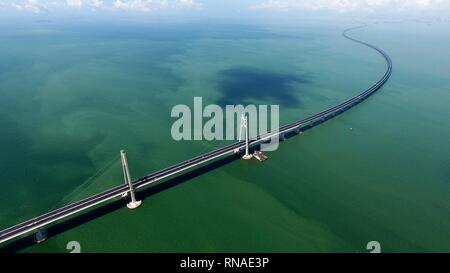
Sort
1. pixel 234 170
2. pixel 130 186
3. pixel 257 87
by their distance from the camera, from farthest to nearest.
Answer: pixel 257 87, pixel 234 170, pixel 130 186

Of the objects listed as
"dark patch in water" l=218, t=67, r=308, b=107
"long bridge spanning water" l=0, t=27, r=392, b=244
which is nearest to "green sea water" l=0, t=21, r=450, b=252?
"dark patch in water" l=218, t=67, r=308, b=107

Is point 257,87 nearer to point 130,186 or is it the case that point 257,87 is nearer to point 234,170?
point 234,170

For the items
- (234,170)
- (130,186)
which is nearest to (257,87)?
(234,170)

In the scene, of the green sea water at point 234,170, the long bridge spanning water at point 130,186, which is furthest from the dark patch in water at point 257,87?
the long bridge spanning water at point 130,186

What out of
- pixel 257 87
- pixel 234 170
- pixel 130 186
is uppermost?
pixel 257 87

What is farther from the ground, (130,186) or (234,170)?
(130,186)

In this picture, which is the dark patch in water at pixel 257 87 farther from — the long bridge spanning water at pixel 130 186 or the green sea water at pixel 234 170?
the long bridge spanning water at pixel 130 186

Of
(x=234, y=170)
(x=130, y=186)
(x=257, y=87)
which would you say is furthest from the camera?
(x=257, y=87)

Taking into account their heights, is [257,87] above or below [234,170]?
above

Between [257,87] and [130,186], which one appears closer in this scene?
[130,186]
